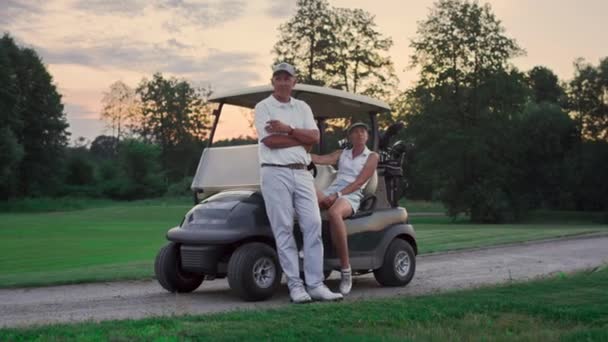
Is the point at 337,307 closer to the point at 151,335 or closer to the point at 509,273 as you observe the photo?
the point at 151,335

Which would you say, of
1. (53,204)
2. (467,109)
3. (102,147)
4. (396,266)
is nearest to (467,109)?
(467,109)

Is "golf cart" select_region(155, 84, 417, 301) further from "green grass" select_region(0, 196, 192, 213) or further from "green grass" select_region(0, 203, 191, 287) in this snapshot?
"green grass" select_region(0, 196, 192, 213)

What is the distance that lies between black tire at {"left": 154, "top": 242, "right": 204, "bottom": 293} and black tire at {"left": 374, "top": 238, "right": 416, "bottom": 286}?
2.14m

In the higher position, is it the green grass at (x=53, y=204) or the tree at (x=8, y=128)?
the tree at (x=8, y=128)

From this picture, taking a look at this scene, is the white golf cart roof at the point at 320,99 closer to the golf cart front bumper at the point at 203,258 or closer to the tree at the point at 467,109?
the golf cart front bumper at the point at 203,258

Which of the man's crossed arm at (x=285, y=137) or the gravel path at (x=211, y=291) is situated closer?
the gravel path at (x=211, y=291)

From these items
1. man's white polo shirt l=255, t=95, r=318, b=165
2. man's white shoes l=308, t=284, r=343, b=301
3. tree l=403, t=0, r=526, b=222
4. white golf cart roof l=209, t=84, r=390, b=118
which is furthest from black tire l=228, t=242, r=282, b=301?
tree l=403, t=0, r=526, b=222

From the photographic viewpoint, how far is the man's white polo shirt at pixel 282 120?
815cm

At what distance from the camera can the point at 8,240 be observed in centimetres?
2606

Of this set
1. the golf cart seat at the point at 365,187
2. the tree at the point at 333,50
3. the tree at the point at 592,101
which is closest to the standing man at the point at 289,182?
the golf cart seat at the point at 365,187

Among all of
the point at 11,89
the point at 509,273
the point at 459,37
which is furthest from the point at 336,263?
the point at 11,89

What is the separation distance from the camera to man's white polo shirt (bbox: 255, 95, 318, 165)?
8.15 metres

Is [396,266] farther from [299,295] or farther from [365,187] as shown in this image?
[299,295]

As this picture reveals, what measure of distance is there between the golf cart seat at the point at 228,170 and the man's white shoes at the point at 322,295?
4.19 feet
